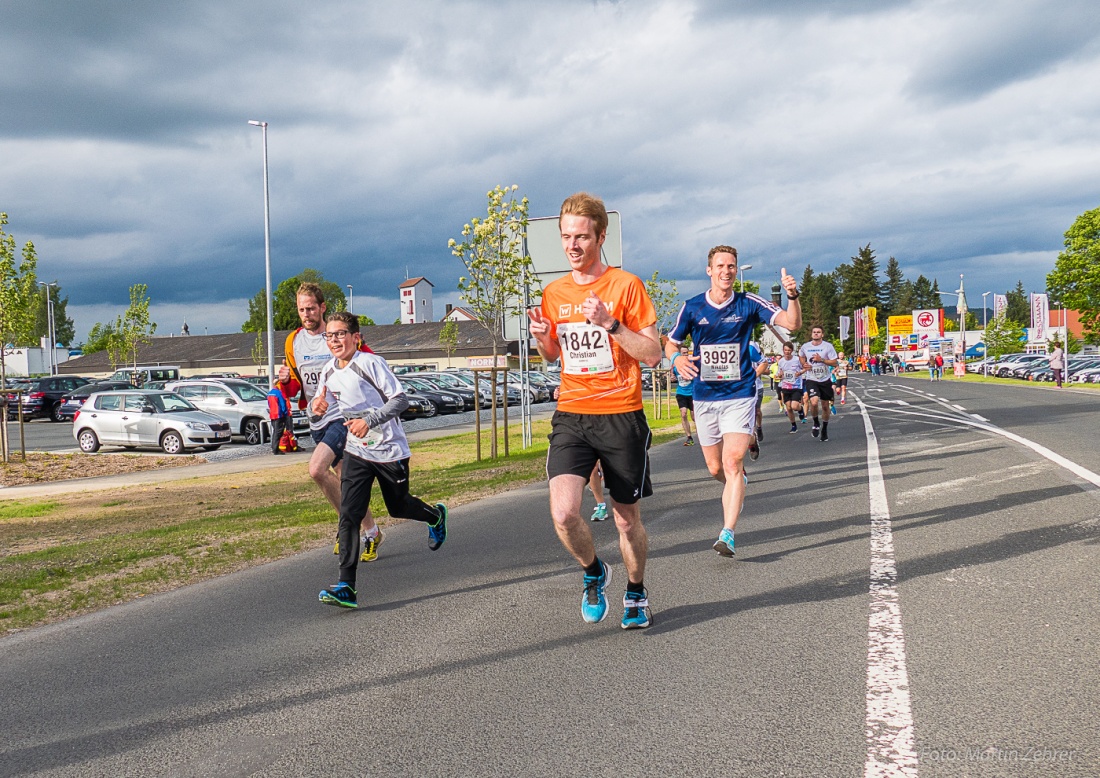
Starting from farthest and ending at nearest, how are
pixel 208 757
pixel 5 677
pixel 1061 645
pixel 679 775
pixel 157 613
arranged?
pixel 157 613 → pixel 5 677 → pixel 1061 645 → pixel 208 757 → pixel 679 775

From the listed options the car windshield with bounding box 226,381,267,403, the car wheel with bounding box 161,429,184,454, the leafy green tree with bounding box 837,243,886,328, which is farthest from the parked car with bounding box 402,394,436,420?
the leafy green tree with bounding box 837,243,886,328

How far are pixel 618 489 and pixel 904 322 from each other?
116120 millimetres

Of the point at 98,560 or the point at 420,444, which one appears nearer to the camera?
the point at 98,560

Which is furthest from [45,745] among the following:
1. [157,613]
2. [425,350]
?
[425,350]

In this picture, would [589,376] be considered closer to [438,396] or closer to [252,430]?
[252,430]

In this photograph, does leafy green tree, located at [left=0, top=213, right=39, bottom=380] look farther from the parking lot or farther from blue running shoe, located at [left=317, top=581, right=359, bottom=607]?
blue running shoe, located at [left=317, top=581, right=359, bottom=607]

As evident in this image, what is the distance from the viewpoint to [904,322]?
11262 centimetres

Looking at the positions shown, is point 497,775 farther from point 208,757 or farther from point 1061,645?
point 1061,645

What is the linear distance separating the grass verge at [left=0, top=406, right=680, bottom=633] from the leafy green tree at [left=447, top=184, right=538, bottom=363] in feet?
9.75

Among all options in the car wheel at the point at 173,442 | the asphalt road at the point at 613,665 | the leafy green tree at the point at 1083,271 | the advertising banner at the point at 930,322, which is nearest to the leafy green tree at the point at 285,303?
the advertising banner at the point at 930,322

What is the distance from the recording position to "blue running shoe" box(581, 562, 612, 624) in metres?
4.82

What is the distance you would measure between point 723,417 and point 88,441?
18800 mm

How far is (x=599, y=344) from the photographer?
14.8 feet

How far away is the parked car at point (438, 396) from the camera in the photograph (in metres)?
34.0
